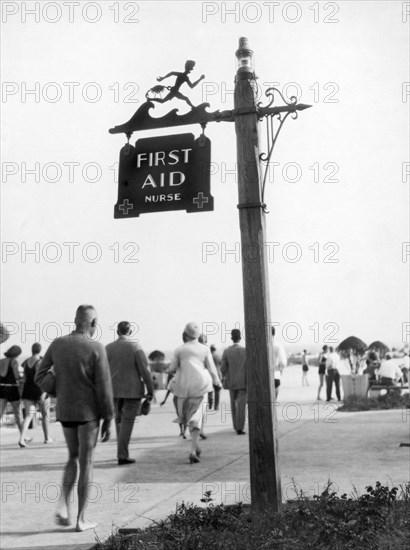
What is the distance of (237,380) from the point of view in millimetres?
11914

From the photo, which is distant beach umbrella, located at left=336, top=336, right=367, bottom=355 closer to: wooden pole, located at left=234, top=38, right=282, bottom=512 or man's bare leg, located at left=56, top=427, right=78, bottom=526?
man's bare leg, located at left=56, top=427, right=78, bottom=526

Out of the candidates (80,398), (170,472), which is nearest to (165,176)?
(80,398)

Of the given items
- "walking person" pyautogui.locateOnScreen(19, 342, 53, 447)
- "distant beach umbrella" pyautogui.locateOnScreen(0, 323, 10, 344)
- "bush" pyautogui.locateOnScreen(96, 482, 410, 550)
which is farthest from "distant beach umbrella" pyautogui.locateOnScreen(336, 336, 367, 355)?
"bush" pyautogui.locateOnScreen(96, 482, 410, 550)

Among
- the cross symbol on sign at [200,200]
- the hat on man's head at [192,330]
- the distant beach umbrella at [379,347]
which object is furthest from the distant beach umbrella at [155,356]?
the cross symbol on sign at [200,200]

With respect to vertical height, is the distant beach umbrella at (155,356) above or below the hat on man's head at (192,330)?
below

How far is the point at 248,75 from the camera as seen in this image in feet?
18.0

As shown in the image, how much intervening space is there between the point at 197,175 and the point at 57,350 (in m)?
1.92

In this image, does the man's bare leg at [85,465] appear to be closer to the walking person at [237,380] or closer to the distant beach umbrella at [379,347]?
the walking person at [237,380]

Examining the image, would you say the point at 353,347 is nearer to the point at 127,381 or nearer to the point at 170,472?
the point at 127,381

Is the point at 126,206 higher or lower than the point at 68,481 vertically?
higher

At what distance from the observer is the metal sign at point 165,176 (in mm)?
5500

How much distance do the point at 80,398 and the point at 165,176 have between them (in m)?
1.97

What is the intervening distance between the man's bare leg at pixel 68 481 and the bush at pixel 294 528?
89 cm

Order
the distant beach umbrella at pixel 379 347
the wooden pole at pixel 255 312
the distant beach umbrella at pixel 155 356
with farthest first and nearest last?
the distant beach umbrella at pixel 379 347 → the distant beach umbrella at pixel 155 356 → the wooden pole at pixel 255 312
